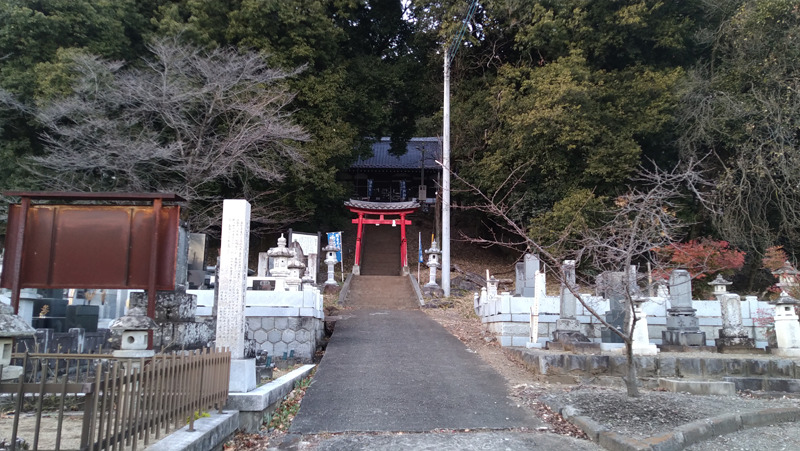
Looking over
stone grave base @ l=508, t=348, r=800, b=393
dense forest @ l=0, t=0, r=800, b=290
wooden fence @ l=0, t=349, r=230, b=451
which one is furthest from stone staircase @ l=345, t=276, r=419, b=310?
wooden fence @ l=0, t=349, r=230, b=451

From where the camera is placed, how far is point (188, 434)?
15.0ft

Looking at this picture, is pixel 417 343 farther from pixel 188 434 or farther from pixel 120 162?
pixel 120 162

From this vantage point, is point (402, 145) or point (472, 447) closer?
point (472, 447)

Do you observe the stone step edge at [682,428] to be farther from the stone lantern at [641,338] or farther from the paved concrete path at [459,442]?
the stone lantern at [641,338]

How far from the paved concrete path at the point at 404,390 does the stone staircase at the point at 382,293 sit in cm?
636

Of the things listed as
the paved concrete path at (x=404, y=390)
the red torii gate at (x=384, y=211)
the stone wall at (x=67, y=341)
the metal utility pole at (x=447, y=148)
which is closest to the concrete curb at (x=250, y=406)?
the paved concrete path at (x=404, y=390)

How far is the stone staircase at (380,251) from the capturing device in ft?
84.4

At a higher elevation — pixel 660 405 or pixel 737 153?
pixel 737 153

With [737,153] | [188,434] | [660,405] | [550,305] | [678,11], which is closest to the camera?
[188,434]

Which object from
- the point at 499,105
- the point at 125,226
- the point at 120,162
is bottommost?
the point at 125,226

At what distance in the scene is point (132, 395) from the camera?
3.78 m

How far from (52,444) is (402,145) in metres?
23.5

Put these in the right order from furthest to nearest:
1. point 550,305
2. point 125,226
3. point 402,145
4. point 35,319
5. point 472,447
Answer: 1. point 402,145
2. point 550,305
3. point 35,319
4. point 125,226
5. point 472,447

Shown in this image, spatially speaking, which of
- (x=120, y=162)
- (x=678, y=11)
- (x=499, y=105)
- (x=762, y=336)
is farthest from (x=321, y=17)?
(x=762, y=336)
